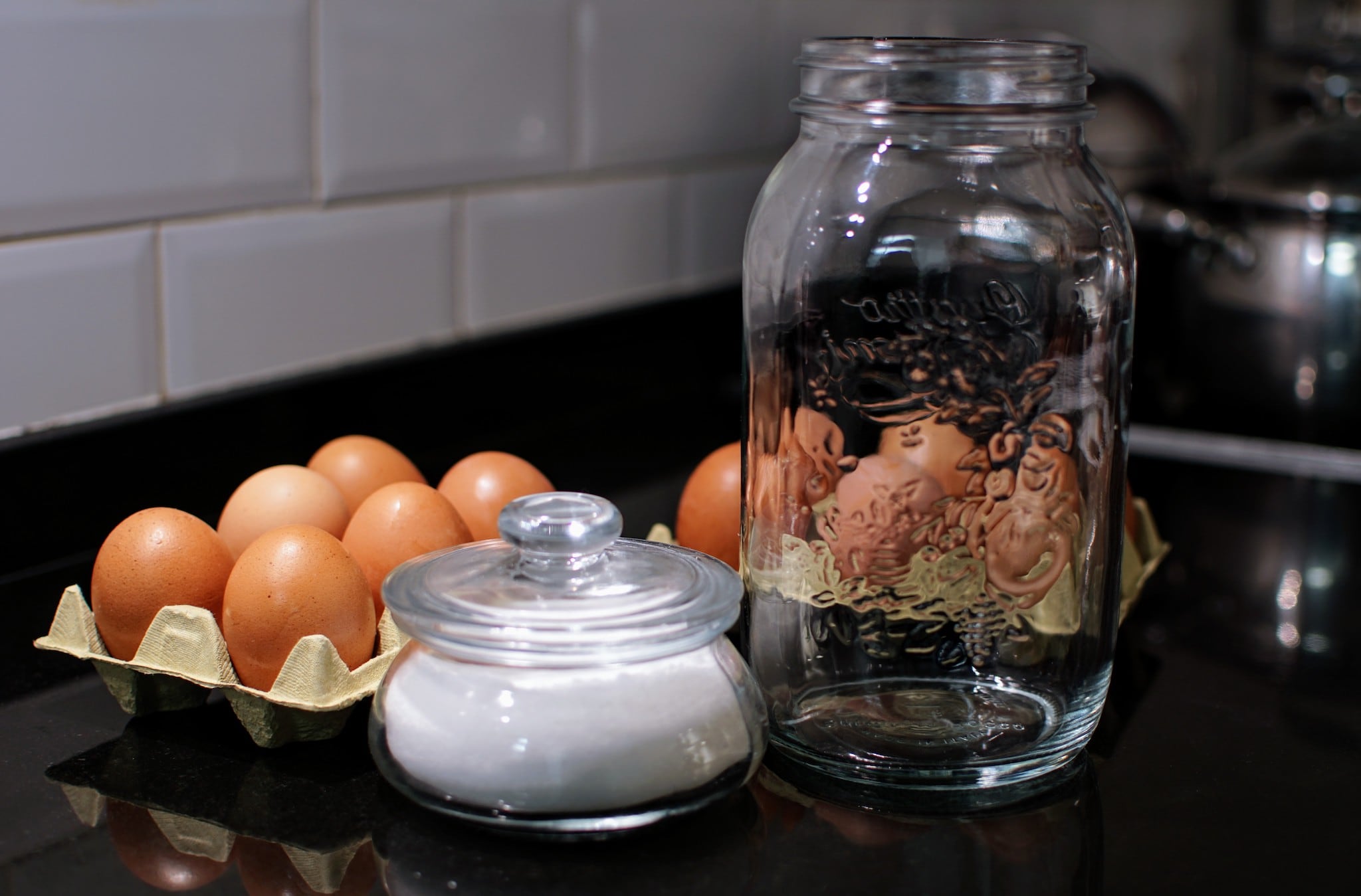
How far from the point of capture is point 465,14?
107 centimetres

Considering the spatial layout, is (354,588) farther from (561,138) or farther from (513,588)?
(561,138)

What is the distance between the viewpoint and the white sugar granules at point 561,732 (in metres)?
0.50

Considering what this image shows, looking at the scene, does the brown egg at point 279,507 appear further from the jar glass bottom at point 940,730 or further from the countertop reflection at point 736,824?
the jar glass bottom at point 940,730

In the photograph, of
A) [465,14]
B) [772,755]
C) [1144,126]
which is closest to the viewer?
[772,755]

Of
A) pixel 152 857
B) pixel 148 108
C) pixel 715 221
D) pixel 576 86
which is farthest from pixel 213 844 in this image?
pixel 715 221

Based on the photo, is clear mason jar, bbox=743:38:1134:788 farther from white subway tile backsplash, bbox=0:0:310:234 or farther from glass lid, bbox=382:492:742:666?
white subway tile backsplash, bbox=0:0:310:234

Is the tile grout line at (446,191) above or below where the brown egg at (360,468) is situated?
above

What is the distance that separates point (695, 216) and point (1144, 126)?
0.48 metres

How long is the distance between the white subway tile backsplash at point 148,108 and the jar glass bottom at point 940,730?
0.52 metres

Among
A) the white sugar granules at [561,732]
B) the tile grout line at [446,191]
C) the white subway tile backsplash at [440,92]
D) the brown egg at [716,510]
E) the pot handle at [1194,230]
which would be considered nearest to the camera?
the white sugar granules at [561,732]

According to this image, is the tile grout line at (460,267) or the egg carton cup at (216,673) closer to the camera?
the egg carton cup at (216,673)

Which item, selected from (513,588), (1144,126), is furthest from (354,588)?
(1144,126)

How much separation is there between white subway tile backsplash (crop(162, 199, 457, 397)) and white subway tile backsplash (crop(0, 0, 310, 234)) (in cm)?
3

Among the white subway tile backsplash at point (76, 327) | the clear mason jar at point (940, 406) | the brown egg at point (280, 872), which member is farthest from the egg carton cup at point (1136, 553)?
the white subway tile backsplash at point (76, 327)
